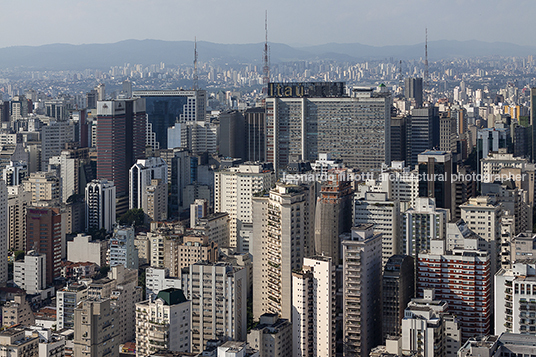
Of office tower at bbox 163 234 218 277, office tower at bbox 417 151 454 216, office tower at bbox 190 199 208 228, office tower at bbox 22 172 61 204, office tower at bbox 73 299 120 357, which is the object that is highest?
office tower at bbox 417 151 454 216

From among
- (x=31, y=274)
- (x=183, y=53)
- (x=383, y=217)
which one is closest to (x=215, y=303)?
(x=383, y=217)

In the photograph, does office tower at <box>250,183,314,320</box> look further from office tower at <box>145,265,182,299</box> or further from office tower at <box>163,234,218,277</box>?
office tower at <box>163,234,218,277</box>

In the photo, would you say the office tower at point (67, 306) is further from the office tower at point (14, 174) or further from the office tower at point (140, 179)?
the office tower at point (14, 174)

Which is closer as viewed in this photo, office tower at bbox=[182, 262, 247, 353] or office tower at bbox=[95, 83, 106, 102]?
office tower at bbox=[182, 262, 247, 353]

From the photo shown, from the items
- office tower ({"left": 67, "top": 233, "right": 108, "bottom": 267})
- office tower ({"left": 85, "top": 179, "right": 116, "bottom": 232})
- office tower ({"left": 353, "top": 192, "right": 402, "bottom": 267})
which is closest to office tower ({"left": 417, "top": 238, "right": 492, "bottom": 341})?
office tower ({"left": 353, "top": 192, "right": 402, "bottom": 267})

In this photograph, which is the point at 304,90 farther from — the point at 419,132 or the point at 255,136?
the point at 419,132

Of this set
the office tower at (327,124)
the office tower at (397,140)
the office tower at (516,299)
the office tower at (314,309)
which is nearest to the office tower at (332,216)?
the office tower at (314,309)
